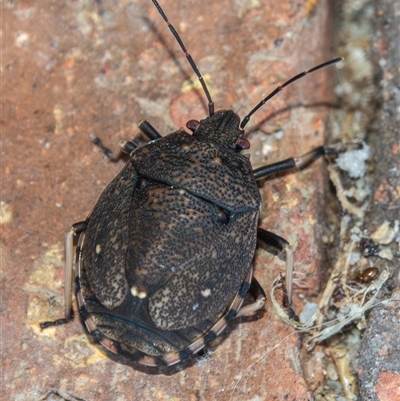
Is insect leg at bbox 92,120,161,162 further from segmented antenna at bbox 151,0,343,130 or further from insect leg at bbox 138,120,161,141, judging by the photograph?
segmented antenna at bbox 151,0,343,130

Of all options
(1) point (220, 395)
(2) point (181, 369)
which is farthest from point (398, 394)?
(2) point (181, 369)

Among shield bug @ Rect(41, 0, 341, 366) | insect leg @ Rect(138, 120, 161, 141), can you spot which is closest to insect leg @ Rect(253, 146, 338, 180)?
shield bug @ Rect(41, 0, 341, 366)

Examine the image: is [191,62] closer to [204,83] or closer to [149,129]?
[204,83]

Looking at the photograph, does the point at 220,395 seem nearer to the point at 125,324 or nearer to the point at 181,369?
the point at 181,369

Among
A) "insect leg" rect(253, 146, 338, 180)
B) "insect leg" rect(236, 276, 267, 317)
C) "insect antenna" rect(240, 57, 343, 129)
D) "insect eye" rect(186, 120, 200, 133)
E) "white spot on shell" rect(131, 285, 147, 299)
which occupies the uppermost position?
"insect eye" rect(186, 120, 200, 133)

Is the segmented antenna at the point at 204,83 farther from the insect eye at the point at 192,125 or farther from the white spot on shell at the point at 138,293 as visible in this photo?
the white spot on shell at the point at 138,293

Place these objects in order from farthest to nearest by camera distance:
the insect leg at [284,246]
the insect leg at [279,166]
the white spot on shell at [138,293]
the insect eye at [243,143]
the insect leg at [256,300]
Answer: the insect leg at [279,166]
the insect eye at [243,143]
the insect leg at [284,246]
the insect leg at [256,300]
the white spot on shell at [138,293]

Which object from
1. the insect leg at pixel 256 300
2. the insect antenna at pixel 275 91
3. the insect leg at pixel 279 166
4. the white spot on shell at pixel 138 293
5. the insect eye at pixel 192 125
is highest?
the insect eye at pixel 192 125

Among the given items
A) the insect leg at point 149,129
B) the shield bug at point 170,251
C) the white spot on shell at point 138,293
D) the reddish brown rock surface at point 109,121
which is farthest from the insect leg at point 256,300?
the insect leg at point 149,129
